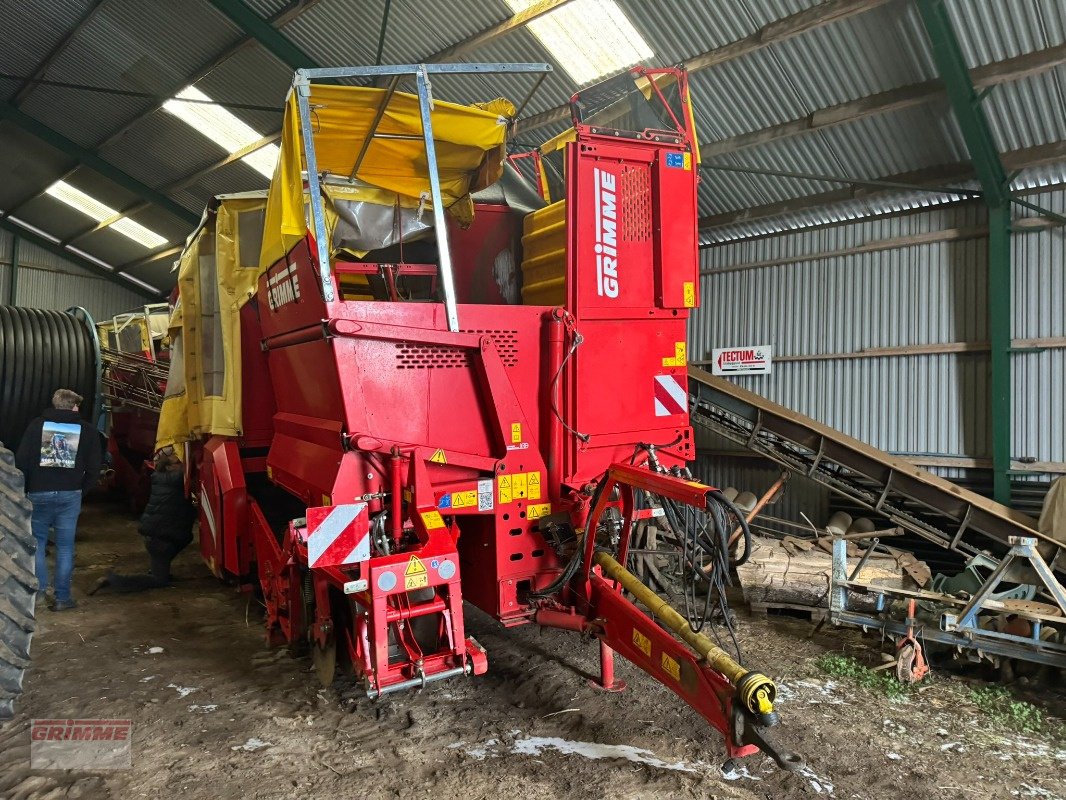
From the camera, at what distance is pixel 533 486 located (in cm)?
400

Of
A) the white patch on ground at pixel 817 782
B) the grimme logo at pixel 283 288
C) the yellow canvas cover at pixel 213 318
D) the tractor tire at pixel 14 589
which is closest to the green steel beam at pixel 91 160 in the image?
the yellow canvas cover at pixel 213 318

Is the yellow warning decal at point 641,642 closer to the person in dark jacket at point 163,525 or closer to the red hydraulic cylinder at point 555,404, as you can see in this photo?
the red hydraulic cylinder at point 555,404

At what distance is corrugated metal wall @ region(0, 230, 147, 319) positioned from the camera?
61.5 feet

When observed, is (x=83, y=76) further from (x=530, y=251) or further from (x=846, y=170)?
(x=846, y=170)

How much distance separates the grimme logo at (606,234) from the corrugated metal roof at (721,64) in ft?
12.3

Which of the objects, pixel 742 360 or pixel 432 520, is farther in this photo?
pixel 742 360

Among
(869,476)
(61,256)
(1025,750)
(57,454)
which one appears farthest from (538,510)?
(61,256)

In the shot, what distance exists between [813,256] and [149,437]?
8.91 metres

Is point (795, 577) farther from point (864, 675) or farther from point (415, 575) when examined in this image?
point (415, 575)

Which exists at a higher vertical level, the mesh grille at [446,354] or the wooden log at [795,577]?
the mesh grille at [446,354]

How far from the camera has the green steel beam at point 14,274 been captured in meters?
18.6

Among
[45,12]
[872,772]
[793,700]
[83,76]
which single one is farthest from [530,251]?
[83,76]

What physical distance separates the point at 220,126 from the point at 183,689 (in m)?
10.7

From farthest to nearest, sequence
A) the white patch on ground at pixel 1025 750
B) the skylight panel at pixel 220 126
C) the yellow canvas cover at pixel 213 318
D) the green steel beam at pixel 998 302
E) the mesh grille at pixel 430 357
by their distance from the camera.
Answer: the skylight panel at pixel 220 126
the green steel beam at pixel 998 302
the yellow canvas cover at pixel 213 318
the mesh grille at pixel 430 357
the white patch on ground at pixel 1025 750
